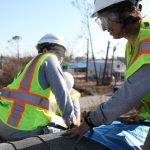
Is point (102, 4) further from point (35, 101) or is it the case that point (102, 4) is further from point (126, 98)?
point (35, 101)

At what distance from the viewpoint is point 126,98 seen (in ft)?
11.3

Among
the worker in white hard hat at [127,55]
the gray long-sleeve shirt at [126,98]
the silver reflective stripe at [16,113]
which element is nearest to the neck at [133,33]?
the worker in white hard hat at [127,55]

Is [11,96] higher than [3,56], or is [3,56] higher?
[11,96]

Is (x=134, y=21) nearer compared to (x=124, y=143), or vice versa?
(x=134, y=21)

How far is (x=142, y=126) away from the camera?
4438 mm

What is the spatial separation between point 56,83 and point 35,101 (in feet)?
1.00

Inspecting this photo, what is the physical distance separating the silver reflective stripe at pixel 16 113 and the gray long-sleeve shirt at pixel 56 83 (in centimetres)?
33

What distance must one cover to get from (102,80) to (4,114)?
3051 cm

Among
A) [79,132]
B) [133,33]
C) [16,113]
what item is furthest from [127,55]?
[16,113]

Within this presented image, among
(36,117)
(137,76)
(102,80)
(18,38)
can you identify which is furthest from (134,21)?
(18,38)

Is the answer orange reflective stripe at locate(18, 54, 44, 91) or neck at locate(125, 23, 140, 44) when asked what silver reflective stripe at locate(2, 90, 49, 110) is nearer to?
orange reflective stripe at locate(18, 54, 44, 91)

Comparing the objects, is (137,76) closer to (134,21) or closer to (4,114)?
(134,21)

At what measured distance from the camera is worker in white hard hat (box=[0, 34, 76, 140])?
466cm

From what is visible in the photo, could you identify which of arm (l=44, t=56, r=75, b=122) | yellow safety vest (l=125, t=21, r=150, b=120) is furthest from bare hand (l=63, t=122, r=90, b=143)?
arm (l=44, t=56, r=75, b=122)
